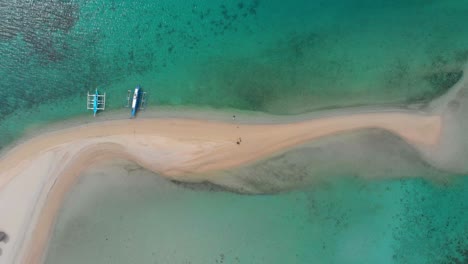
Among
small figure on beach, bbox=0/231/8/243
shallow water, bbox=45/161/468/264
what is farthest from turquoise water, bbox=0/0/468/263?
small figure on beach, bbox=0/231/8/243

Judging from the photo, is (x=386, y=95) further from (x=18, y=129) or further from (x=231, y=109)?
(x=18, y=129)

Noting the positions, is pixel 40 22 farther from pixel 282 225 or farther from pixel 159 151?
pixel 282 225

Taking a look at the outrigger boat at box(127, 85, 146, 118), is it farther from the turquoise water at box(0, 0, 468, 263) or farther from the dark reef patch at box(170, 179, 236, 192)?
the dark reef patch at box(170, 179, 236, 192)

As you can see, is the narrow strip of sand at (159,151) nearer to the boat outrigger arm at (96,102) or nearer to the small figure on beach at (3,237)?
the small figure on beach at (3,237)

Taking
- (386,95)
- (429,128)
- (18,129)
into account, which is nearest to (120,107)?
(18,129)

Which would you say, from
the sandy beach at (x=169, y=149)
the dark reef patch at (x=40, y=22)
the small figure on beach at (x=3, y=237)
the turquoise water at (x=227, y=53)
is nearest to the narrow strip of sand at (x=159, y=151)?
the sandy beach at (x=169, y=149)
